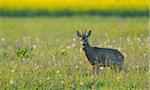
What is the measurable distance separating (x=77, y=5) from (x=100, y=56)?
79.0 ft

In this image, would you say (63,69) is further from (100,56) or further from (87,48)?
(100,56)

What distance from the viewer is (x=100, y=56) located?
1223 cm

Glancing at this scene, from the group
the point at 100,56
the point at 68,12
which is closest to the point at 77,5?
the point at 68,12

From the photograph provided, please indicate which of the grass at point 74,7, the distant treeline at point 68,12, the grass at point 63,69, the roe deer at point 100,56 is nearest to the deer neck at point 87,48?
the roe deer at point 100,56

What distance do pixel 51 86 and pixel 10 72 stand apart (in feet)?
4.67

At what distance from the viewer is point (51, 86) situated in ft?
34.1

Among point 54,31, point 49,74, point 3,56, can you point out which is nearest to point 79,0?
point 54,31

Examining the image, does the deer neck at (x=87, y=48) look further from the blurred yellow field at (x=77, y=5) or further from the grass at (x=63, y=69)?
the blurred yellow field at (x=77, y=5)

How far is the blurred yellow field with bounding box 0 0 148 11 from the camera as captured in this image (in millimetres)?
35497

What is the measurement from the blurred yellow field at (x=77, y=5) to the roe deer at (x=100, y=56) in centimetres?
2305

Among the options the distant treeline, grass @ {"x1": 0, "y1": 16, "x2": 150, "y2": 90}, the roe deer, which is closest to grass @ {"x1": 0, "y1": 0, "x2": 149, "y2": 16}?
the distant treeline

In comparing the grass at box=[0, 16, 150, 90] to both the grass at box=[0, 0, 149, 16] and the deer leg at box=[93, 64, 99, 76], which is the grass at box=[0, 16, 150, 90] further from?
the grass at box=[0, 0, 149, 16]

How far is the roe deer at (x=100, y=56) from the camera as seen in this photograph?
12.0 m

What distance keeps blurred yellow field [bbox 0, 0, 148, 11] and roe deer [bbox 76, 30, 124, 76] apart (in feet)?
75.6
